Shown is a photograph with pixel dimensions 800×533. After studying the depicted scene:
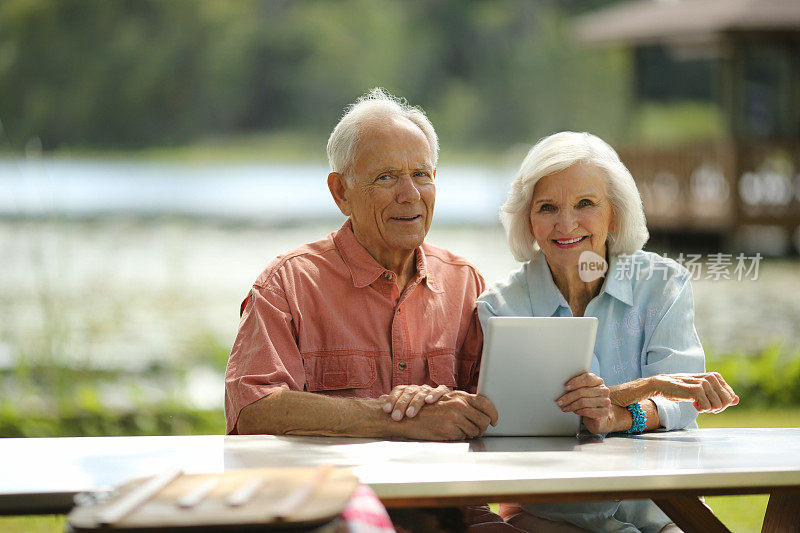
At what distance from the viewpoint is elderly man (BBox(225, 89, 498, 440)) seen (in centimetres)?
248

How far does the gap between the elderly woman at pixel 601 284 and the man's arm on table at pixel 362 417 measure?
1.05 ft

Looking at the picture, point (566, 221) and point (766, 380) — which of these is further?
point (766, 380)

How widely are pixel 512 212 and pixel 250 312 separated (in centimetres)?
67

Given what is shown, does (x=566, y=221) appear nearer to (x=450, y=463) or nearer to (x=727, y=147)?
(x=450, y=463)

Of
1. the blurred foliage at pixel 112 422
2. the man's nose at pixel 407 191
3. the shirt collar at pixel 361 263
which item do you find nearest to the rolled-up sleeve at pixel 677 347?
the shirt collar at pixel 361 263

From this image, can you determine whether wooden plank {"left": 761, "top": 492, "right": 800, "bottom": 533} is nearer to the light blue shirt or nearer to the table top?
the table top

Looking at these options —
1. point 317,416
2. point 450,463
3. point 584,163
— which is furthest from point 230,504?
point 584,163

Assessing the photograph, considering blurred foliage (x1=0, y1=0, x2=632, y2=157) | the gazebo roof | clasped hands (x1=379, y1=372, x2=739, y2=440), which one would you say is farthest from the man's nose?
blurred foliage (x1=0, y1=0, x2=632, y2=157)

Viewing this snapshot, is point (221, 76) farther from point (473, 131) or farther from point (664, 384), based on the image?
point (664, 384)

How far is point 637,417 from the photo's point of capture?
2340 mm

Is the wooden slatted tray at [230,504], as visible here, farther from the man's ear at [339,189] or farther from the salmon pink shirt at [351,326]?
the man's ear at [339,189]

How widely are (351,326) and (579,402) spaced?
A: 0.63 m

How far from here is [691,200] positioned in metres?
12.6

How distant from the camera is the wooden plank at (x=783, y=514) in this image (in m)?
2.25
